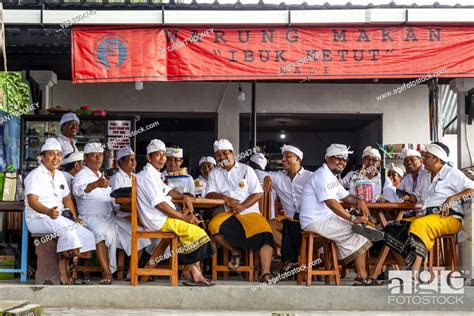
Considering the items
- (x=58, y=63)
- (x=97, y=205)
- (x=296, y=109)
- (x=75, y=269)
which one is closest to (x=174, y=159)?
(x=97, y=205)

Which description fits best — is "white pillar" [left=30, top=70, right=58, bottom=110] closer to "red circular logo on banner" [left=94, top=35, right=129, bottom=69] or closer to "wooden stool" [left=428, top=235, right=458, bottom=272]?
"red circular logo on banner" [left=94, top=35, right=129, bottom=69]

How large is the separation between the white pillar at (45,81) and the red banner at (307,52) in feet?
13.5

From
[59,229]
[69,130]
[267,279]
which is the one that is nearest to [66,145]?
[69,130]

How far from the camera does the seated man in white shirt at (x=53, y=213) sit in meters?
7.13

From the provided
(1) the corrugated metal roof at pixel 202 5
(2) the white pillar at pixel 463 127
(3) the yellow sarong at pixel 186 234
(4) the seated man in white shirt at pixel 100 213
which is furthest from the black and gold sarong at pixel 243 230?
(2) the white pillar at pixel 463 127

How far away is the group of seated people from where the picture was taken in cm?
717

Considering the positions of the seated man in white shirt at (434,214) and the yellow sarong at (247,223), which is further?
the yellow sarong at (247,223)

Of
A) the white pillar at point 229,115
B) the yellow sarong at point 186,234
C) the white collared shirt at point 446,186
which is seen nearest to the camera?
the yellow sarong at point 186,234

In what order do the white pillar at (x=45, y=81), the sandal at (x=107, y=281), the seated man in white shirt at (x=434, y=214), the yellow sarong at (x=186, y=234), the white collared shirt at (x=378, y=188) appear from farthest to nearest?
1. the white pillar at (x=45, y=81)
2. the white collared shirt at (x=378, y=188)
3. the sandal at (x=107, y=281)
4. the seated man in white shirt at (x=434, y=214)
5. the yellow sarong at (x=186, y=234)

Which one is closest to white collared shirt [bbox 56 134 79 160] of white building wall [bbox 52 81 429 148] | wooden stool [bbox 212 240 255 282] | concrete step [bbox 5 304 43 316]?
wooden stool [bbox 212 240 255 282]

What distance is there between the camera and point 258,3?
774 cm

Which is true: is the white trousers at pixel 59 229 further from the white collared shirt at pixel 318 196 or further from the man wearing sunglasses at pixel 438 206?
the man wearing sunglasses at pixel 438 206

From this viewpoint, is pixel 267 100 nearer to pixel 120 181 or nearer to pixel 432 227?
pixel 120 181

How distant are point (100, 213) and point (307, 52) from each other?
265cm
